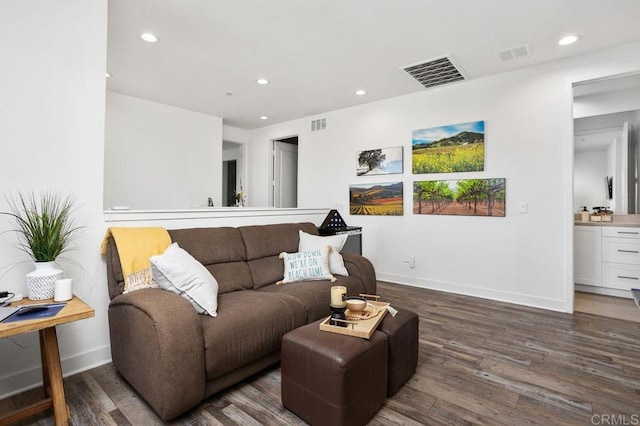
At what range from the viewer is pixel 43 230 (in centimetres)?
178

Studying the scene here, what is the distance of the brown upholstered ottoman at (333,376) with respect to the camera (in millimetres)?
1495

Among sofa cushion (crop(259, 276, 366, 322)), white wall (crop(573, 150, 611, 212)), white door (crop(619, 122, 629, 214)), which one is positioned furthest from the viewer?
white wall (crop(573, 150, 611, 212))

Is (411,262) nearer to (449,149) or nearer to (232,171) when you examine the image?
(449,149)

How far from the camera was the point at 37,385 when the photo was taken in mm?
1978

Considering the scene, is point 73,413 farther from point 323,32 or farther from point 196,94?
point 196,94

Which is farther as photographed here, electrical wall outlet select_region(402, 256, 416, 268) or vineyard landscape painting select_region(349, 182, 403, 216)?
vineyard landscape painting select_region(349, 182, 403, 216)

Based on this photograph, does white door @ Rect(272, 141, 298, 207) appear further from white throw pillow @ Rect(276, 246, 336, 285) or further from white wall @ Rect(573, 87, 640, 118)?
white wall @ Rect(573, 87, 640, 118)

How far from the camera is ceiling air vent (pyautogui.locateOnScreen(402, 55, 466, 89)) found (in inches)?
134

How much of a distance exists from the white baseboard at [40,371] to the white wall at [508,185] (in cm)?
345

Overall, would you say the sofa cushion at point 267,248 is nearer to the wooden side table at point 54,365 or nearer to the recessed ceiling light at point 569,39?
the wooden side table at point 54,365

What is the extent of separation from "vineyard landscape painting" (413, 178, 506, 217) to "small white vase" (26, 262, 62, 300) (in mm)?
3838

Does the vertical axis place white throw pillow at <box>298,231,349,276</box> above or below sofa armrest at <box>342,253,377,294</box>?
above

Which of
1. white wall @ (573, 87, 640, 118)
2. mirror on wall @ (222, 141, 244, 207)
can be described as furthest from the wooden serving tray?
white wall @ (573, 87, 640, 118)

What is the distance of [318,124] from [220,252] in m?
3.43
